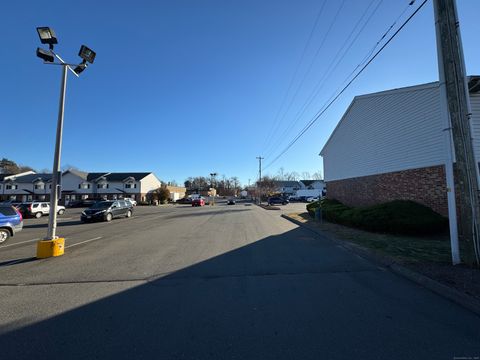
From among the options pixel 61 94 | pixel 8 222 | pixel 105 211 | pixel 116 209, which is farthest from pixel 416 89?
pixel 116 209

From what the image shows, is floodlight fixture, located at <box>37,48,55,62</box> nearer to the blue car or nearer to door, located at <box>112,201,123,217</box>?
the blue car

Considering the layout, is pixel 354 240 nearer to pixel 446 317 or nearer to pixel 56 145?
pixel 446 317

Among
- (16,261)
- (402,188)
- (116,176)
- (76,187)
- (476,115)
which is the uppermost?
(116,176)

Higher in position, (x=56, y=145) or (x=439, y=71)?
(x=439, y=71)

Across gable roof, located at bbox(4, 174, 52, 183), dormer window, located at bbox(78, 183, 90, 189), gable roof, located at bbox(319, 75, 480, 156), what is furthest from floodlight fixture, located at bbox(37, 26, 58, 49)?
gable roof, located at bbox(4, 174, 52, 183)

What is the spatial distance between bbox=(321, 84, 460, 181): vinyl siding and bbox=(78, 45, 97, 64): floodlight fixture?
42.7 ft

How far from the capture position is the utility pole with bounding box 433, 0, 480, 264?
5.55 metres

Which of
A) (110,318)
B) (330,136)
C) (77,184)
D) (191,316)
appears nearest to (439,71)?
(191,316)

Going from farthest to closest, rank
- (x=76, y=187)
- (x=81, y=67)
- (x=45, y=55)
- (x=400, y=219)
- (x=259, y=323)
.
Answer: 1. (x=76, y=187)
2. (x=400, y=219)
3. (x=81, y=67)
4. (x=45, y=55)
5. (x=259, y=323)

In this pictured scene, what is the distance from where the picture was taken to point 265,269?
20.5 feet

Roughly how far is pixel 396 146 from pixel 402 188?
2.42 m

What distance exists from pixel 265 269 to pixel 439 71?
6.53m

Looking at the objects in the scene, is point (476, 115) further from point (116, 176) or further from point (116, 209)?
point (116, 176)

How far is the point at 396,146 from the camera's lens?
14.2 m
